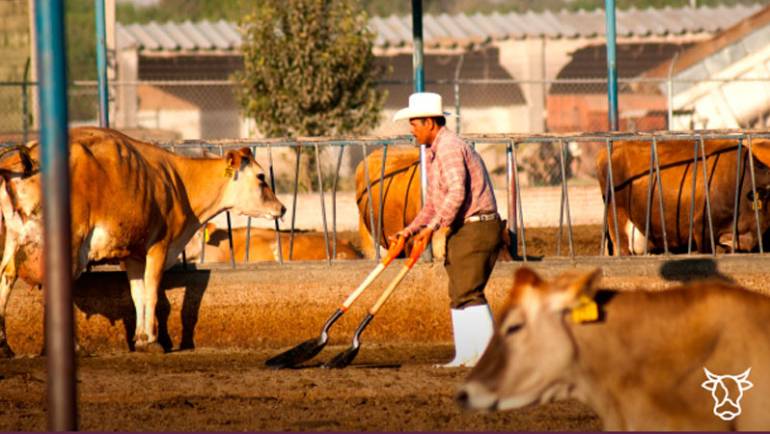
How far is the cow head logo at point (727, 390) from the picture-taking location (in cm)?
575

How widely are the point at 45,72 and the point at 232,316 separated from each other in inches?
253

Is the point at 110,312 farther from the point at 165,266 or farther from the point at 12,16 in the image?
the point at 12,16

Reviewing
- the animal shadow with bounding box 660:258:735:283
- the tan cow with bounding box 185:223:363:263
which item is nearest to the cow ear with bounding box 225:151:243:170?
the tan cow with bounding box 185:223:363:263

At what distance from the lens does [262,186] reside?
41.0 feet

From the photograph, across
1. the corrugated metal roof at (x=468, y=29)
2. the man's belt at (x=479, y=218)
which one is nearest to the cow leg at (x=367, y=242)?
the man's belt at (x=479, y=218)

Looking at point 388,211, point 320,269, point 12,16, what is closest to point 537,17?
point 12,16

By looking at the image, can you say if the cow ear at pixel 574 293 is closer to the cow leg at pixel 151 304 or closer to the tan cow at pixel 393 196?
the cow leg at pixel 151 304

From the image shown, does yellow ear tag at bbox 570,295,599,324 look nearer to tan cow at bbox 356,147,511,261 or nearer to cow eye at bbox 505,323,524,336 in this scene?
cow eye at bbox 505,323,524,336

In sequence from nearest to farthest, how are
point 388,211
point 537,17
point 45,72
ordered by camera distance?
point 45,72 < point 388,211 < point 537,17

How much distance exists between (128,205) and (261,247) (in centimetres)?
482

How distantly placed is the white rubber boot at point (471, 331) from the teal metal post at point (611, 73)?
4267 millimetres

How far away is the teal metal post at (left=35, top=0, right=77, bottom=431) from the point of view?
5.23 metres

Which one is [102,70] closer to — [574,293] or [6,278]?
[6,278]

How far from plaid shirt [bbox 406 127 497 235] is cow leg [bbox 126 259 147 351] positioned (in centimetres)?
265
